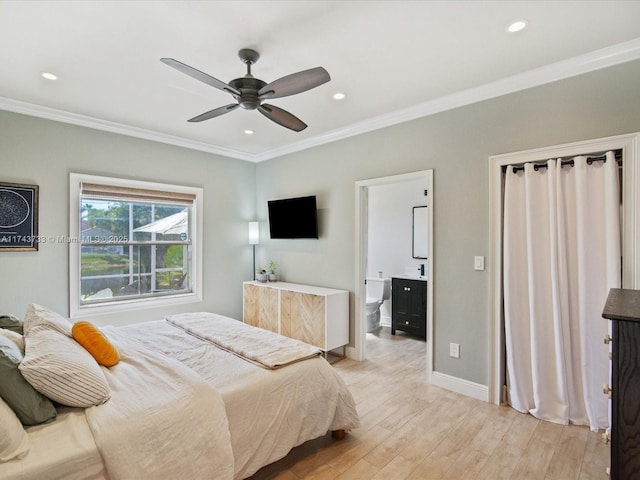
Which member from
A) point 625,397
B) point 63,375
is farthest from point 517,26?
point 63,375

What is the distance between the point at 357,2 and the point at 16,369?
251 cm

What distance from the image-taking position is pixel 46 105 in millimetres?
3359

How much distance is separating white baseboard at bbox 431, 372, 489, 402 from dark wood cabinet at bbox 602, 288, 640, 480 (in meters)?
2.08

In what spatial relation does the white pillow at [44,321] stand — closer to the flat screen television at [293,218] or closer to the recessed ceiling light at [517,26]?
the flat screen television at [293,218]

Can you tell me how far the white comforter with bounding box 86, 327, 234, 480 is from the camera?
4.59 ft

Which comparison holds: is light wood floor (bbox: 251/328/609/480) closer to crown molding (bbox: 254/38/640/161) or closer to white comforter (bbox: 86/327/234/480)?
white comforter (bbox: 86/327/234/480)

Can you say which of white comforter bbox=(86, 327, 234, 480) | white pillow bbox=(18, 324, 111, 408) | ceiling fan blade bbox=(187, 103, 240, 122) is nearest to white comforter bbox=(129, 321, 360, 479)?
white comforter bbox=(86, 327, 234, 480)

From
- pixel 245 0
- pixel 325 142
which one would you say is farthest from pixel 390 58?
pixel 325 142

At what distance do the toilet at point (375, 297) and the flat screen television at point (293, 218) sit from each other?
5.15 ft

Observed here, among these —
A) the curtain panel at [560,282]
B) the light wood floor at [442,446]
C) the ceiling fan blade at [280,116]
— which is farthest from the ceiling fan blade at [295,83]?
the light wood floor at [442,446]

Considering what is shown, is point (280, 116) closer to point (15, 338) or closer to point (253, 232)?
point (15, 338)

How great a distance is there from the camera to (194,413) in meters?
1.61

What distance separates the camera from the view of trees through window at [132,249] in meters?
3.91

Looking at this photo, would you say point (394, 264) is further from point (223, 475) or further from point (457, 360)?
point (223, 475)
